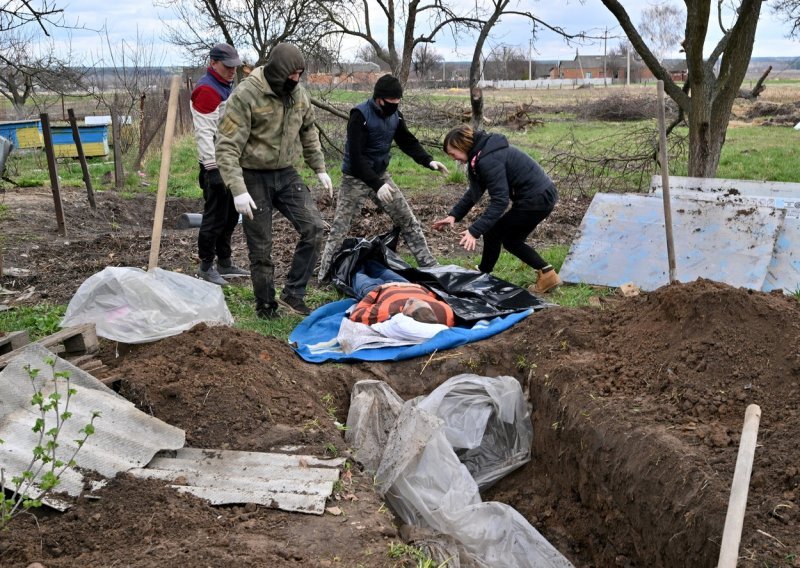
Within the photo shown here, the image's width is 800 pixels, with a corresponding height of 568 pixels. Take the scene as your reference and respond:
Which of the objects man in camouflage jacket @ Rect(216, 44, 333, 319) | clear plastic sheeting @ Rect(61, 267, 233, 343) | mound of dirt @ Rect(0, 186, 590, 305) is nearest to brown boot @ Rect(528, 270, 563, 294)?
mound of dirt @ Rect(0, 186, 590, 305)

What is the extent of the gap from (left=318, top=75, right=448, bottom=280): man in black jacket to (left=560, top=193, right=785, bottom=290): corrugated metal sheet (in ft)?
4.65

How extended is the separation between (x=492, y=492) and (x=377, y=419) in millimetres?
895

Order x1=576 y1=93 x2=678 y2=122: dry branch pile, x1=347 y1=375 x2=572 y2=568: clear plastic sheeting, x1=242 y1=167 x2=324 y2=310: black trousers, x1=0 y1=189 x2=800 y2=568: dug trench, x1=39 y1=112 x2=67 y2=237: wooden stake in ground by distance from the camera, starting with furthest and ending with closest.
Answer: x1=576 y1=93 x2=678 y2=122: dry branch pile, x1=39 y1=112 x2=67 y2=237: wooden stake in ground, x1=242 y1=167 x2=324 y2=310: black trousers, x1=347 y1=375 x2=572 y2=568: clear plastic sheeting, x1=0 y1=189 x2=800 y2=568: dug trench

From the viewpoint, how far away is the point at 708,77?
7711 mm

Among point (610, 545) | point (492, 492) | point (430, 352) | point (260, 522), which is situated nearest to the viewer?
point (260, 522)

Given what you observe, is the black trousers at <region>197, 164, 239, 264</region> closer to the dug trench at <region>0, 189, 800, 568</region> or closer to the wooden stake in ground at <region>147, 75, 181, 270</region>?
the wooden stake in ground at <region>147, 75, 181, 270</region>

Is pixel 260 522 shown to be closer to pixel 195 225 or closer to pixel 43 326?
pixel 43 326

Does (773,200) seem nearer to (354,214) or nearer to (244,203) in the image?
(354,214)

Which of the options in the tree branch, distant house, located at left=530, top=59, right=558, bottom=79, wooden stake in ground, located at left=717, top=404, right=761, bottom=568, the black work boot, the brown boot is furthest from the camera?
distant house, located at left=530, top=59, right=558, bottom=79

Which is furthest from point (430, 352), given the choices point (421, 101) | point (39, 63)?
point (421, 101)

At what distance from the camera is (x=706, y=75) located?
7.69 meters

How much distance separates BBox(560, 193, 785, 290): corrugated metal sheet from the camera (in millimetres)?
6070

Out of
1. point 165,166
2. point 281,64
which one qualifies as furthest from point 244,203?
point 281,64

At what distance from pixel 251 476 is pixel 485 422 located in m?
1.57
